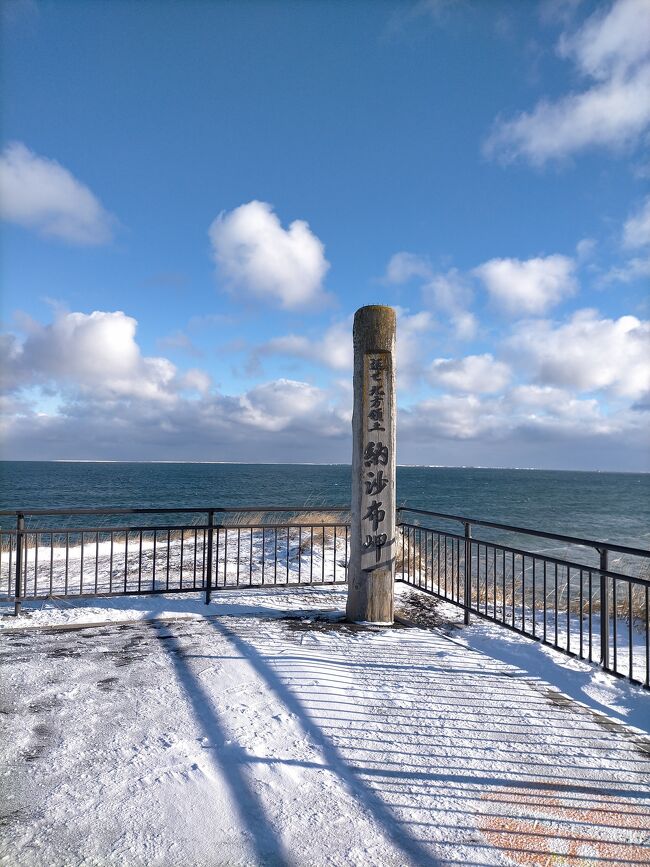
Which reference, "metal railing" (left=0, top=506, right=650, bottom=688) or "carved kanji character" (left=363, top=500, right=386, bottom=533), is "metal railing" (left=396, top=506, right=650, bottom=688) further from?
"carved kanji character" (left=363, top=500, right=386, bottom=533)

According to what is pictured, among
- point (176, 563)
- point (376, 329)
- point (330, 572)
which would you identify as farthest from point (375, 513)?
point (176, 563)

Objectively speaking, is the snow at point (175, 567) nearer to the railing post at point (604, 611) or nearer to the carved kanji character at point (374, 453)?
the carved kanji character at point (374, 453)

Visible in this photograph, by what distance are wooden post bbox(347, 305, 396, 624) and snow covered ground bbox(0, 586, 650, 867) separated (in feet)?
2.26

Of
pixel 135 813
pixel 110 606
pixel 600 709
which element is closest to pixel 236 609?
pixel 110 606

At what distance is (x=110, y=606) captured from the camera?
19.4 ft

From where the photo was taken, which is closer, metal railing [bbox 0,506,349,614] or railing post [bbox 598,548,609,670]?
railing post [bbox 598,548,609,670]

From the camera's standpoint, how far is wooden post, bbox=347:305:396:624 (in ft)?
18.1

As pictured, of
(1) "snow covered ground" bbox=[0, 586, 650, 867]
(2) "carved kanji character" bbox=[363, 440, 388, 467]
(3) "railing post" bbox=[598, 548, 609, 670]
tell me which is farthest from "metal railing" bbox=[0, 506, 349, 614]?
(3) "railing post" bbox=[598, 548, 609, 670]

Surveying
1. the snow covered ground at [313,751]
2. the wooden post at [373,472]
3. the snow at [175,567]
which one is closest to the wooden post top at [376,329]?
the wooden post at [373,472]

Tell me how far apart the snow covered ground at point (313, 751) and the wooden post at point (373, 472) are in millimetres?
Result: 688

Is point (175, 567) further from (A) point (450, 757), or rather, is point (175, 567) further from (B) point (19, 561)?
(A) point (450, 757)

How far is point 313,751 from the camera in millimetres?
2918

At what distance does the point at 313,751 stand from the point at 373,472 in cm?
321

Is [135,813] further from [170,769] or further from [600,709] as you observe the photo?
[600,709]
